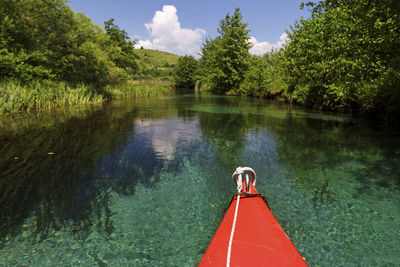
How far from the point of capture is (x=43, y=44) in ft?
72.4

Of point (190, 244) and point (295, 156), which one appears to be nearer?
point (190, 244)

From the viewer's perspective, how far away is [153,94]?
46.2 m

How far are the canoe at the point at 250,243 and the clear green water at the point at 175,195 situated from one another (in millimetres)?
1125

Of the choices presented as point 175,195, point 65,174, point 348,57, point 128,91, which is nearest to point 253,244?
point 175,195

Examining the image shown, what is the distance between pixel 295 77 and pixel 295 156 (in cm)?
1933

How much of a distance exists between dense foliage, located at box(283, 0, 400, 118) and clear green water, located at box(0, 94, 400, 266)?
4.51 metres

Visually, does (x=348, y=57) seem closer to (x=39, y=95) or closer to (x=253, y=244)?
(x=253, y=244)

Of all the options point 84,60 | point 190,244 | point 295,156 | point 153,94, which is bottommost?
point 190,244

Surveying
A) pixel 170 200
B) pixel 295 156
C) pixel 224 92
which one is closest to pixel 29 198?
pixel 170 200

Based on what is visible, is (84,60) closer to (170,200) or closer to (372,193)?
(170,200)

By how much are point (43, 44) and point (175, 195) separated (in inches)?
998

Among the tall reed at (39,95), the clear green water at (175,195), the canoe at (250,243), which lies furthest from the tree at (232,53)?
the canoe at (250,243)

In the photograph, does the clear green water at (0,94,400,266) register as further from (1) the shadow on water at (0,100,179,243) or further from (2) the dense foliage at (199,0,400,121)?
(2) the dense foliage at (199,0,400,121)

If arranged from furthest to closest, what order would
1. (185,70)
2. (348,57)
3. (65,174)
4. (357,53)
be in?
(185,70) < (348,57) < (357,53) < (65,174)
